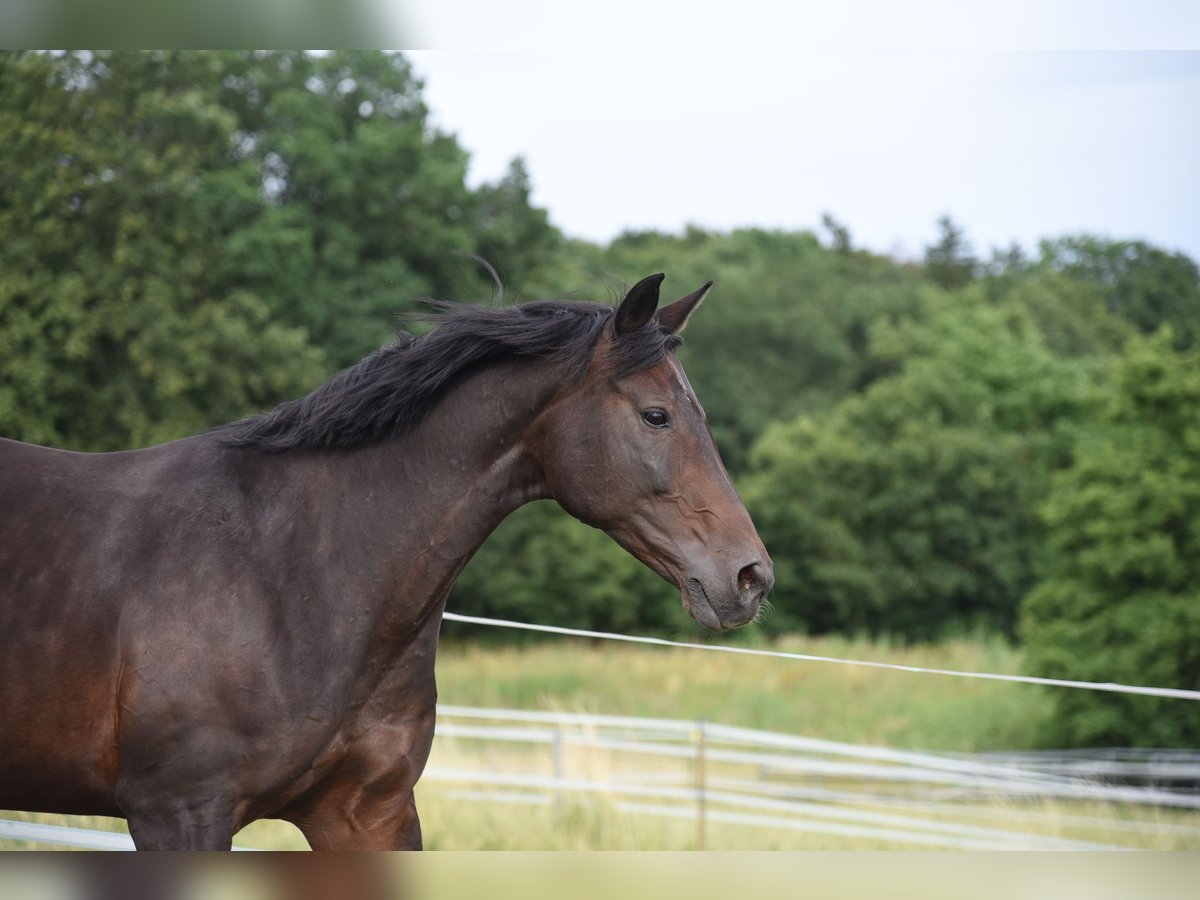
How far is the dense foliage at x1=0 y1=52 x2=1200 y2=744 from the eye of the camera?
1599 centimetres

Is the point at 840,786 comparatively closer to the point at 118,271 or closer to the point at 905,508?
the point at 118,271

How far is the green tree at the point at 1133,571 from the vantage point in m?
15.0

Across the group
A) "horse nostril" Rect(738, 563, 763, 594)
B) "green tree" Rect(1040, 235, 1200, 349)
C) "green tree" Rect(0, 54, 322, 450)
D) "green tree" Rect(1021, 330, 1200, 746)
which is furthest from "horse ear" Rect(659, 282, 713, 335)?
"green tree" Rect(1040, 235, 1200, 349)

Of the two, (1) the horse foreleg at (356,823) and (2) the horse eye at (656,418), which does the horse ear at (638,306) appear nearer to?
(2) the horse eye at (656,418)

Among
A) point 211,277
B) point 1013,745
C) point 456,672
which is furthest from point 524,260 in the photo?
point 1013,745

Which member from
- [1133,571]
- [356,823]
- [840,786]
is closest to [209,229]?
[840,786]

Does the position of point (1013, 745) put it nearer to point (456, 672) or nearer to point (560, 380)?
point (456, 672)

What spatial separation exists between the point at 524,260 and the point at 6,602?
75.0ft

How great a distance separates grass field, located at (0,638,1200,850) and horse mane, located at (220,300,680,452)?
2788mm

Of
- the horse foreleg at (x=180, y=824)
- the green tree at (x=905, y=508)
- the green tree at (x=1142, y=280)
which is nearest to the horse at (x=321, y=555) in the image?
the horse foreleg at (x=180, y=824)

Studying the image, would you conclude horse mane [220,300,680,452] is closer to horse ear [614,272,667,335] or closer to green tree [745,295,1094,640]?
horse ear [614,272,667,335]

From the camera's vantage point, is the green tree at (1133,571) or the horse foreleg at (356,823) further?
the green tree at (1133,571)

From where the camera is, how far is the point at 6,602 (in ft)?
10.0

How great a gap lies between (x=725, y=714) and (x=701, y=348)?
680 inches
